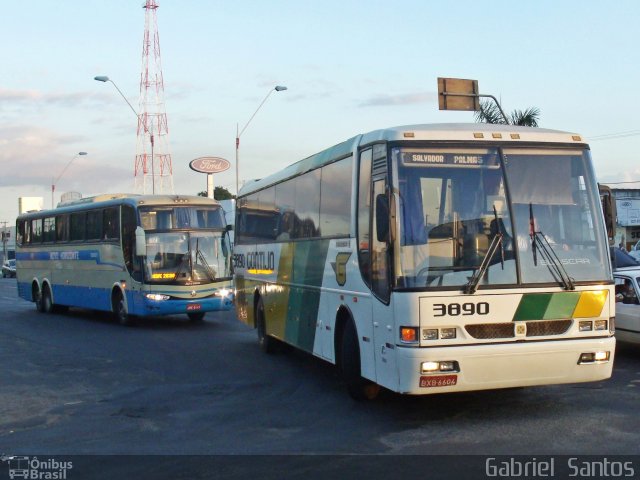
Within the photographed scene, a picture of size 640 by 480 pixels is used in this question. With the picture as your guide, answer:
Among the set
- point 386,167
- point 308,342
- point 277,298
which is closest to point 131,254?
point 277,298

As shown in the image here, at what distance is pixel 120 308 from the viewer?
74.2 ft

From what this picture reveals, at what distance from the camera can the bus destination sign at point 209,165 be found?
46000 mm

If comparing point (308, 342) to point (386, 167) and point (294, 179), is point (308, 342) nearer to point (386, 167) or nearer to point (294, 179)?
point (294, 179)

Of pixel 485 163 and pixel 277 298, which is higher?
pixel 485 163

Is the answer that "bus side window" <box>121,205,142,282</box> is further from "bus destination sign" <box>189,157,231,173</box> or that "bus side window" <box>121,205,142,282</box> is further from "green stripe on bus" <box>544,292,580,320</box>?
"bus destination sign" <box>189,157,231,173</box>

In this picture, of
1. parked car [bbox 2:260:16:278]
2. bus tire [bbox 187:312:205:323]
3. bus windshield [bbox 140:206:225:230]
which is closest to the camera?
bus windshield [bbox 140:206:225:230]

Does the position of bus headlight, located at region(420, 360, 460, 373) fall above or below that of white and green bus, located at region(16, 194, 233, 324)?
below

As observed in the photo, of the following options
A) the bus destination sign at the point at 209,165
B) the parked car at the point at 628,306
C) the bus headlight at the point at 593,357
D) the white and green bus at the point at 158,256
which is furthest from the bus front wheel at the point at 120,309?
the bus destination sign at the point at 209,165

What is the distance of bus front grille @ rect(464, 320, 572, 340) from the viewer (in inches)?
340

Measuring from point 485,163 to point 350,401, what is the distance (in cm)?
339

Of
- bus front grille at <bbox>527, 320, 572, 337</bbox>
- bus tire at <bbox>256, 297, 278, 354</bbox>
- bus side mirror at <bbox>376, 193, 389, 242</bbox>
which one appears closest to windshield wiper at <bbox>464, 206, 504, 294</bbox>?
bus front grille at <bbox>527, 320, 572, 337</bbox>

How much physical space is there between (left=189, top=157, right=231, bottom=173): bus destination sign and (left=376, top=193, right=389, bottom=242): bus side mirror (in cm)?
3772
